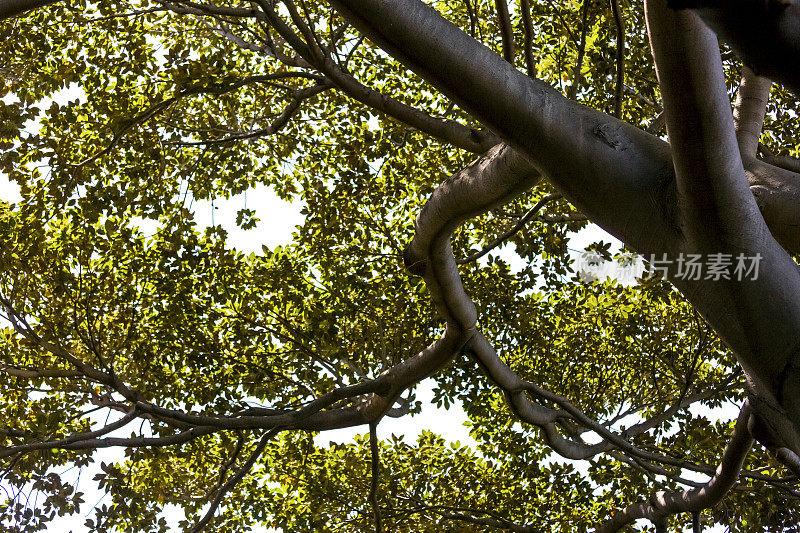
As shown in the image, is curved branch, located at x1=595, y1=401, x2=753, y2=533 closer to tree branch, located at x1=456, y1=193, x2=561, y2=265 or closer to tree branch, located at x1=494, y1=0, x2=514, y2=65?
tree branch, located at x1=456, y1=193, x2=561, y2=265

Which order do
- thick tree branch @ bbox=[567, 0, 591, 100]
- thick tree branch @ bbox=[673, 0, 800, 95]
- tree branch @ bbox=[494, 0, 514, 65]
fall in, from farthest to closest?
1. thick tree branch @ bbox=[567, 0, 591, 100]
2. tree branch @ bbox=[494, 0, 514, 65]
3. thick tree branch @ bbox=[673, 0, 800, 95]

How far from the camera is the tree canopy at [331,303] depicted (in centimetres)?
468

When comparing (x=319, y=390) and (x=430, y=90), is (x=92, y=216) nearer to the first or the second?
(x=319, y=390)

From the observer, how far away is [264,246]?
22.0 ft

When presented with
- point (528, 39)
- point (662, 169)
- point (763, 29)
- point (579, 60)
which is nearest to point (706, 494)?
point (579, 60)

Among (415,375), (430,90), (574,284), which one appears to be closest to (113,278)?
(415,375)

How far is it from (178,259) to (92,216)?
0.95m

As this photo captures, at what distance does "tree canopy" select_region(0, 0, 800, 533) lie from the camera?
4.68 meters

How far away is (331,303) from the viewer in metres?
7.01
